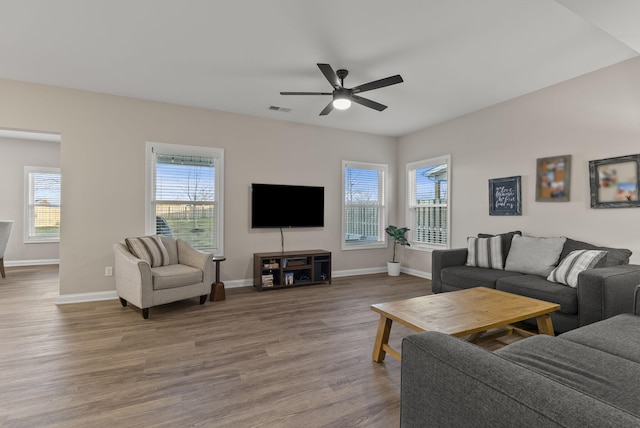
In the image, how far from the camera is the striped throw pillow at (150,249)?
375 cm

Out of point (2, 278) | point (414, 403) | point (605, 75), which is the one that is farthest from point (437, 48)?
point (2, 278)

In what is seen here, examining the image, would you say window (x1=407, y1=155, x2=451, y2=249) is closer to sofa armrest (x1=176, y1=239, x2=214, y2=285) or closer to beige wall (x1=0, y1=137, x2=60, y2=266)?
sofa armrest (x1=176, y1=239, x2=214, y2=285)

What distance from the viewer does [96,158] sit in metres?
3.98

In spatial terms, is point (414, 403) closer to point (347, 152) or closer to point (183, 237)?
point (183, 237)

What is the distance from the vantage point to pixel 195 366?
230 cm

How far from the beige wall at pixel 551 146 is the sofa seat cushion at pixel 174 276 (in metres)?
3.95

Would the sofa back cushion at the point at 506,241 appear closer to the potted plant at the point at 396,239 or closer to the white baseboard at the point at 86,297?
the potted plant at the point at 396,239

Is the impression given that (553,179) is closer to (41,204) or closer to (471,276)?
(471,276)

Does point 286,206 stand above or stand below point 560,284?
above

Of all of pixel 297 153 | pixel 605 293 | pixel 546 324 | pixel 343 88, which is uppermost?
pixel 343 88

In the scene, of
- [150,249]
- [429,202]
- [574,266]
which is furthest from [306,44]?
[429,202]

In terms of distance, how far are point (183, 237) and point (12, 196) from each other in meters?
4.67

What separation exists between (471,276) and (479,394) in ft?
9.93

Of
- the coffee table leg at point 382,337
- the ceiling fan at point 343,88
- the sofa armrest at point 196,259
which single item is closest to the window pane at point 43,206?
the sofa armrest at point 196,259
